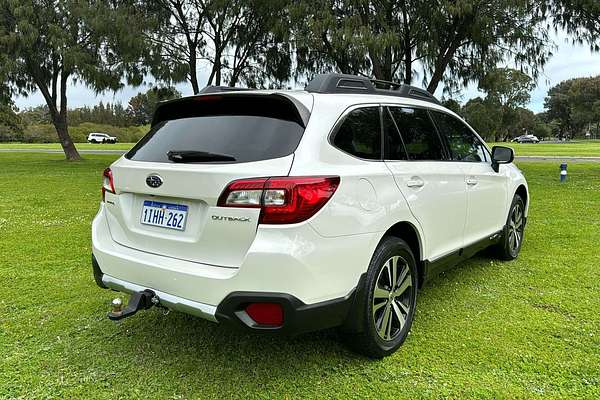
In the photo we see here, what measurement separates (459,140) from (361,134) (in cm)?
168

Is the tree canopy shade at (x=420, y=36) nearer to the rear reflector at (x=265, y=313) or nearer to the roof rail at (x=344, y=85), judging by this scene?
the roof rail at (x=344, y=85)

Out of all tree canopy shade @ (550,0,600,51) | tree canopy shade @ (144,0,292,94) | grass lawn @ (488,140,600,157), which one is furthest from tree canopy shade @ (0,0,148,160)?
grass lawn @ (488,140,600,157)

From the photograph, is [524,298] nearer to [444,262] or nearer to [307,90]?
[444,262]

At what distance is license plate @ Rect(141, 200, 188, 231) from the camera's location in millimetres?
2716

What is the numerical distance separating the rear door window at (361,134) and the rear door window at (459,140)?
1.05 m

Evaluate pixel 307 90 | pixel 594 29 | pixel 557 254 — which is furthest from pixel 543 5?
pixel 307 90

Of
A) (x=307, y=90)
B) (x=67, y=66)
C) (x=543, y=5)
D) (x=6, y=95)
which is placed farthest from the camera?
(x=6, y=95)

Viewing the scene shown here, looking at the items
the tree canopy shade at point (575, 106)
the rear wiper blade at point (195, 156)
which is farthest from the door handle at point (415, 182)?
the tree canopy shade at point (575, 106)

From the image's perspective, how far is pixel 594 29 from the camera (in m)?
14.1

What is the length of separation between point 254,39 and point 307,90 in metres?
15.6

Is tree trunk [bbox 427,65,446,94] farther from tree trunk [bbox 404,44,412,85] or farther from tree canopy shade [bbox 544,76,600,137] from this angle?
tree canopy shade [bbox 544,76,600,137]

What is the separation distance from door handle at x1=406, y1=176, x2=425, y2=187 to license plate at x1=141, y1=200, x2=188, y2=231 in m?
1.44

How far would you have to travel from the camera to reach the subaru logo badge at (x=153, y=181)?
2.79m

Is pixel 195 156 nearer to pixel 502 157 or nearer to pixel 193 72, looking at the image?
pixel 502 157
